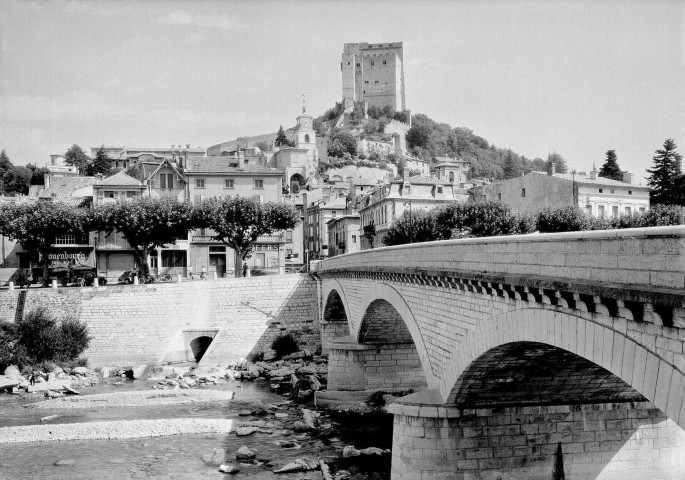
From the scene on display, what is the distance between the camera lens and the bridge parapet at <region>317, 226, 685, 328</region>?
838cm

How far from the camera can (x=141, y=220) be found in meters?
49.9

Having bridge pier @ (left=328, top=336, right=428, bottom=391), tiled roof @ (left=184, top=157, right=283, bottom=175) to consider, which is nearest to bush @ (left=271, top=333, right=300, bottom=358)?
bridge pier @ (left=328, top=336, right=428, bottom=391)

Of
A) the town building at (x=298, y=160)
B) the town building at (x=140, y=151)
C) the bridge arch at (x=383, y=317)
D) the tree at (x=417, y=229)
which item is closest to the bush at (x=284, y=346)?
the tree at (x=417, y=229)

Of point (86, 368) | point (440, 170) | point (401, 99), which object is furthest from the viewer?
point (401, 99)

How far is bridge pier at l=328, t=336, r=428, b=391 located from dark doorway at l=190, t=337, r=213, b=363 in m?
16.1

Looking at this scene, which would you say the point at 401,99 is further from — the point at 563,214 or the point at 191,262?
the point at 563,214

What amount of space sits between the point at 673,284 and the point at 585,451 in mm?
9956

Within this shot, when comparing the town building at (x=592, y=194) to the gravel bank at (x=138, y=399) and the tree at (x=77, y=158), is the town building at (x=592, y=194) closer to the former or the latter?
the gravel bank at (x=138, y=399)

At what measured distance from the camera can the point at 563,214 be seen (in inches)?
1813

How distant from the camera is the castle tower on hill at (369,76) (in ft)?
530

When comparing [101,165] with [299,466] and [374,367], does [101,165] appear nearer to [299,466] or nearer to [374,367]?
[374,367]

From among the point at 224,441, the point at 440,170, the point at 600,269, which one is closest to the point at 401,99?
the point at 440,170

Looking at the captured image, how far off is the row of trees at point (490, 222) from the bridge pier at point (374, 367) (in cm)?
1402

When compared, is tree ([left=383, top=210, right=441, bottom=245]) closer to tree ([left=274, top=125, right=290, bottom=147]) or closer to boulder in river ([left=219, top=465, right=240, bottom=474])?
boulder in river ([left=219, top=465, right=240, bottom=474])
